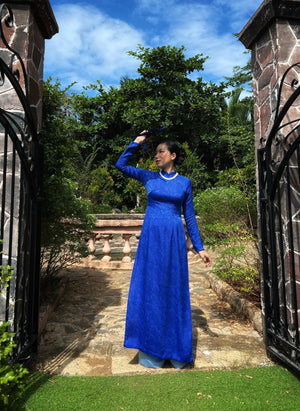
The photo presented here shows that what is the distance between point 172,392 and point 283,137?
2156mm

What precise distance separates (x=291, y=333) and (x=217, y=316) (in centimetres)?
135

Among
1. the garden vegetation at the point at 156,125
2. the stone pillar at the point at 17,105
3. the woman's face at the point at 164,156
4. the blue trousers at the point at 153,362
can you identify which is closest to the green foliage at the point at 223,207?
the garden vegetation at the point at 156,125

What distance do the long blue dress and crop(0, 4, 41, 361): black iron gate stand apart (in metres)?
0.84

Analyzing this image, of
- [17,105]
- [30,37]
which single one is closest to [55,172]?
[17,105]

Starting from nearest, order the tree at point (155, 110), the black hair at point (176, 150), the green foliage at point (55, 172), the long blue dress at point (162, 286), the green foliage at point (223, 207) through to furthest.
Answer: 1. the long blue dress at point (162, 286)
2. the black hair at point (176, 150)
3. the green foliage at point (55, 172)
4. the green foliage at point (223, 207)
5. the tree at point (155, 110)

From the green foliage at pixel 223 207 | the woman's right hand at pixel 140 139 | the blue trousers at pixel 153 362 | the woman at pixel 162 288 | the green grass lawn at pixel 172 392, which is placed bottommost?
the green grass lawn at pixel 172 392

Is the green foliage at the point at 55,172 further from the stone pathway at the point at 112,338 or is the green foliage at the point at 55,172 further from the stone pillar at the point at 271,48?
the stone pillar at the point at 271,48

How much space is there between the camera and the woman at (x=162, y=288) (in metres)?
2.49

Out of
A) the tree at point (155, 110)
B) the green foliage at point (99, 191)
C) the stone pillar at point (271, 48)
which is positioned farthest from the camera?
the tree at point (155, 110)

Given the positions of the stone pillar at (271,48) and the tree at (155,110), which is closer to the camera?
the stone pillar at (271,48)

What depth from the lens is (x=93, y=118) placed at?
16.5 meters

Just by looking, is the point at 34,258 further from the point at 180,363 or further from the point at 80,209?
the point at 80,209

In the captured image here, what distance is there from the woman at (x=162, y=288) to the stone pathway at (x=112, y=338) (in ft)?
0.63

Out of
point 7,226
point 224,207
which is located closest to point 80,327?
point 7,226
